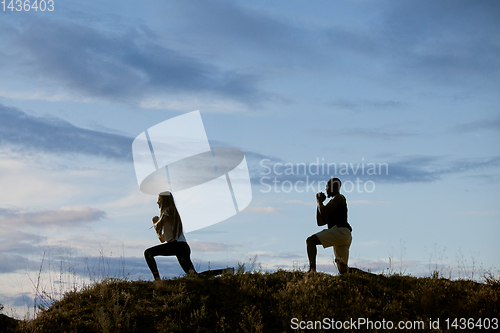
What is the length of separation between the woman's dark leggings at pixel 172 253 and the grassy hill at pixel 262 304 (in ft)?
1.43

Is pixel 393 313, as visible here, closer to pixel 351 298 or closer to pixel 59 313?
pixel 351 298

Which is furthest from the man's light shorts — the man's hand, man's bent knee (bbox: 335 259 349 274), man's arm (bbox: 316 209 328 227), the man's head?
the man's head

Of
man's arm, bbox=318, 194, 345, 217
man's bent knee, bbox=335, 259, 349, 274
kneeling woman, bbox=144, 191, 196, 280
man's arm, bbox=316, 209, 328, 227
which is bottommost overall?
man's bent knee, bbox=335, 259, 349, 274

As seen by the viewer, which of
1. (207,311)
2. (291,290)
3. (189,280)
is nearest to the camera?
(207,311)

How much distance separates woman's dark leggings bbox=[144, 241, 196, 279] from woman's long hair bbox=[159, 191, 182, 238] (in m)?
0.30

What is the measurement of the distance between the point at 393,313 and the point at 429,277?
269 centimetres

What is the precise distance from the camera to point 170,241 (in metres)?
11.5

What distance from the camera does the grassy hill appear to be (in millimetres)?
9319

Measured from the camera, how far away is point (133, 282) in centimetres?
1129

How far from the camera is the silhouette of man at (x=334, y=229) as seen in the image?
11.6 m

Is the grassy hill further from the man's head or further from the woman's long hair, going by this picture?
the man's head

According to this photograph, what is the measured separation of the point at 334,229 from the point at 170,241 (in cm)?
438

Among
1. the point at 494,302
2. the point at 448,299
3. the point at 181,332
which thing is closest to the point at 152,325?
the point at 181,332

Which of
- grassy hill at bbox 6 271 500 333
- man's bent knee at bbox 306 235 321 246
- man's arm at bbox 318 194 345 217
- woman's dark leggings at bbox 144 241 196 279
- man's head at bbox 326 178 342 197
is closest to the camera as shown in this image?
grassy hill at bbox 6 271 500 333
